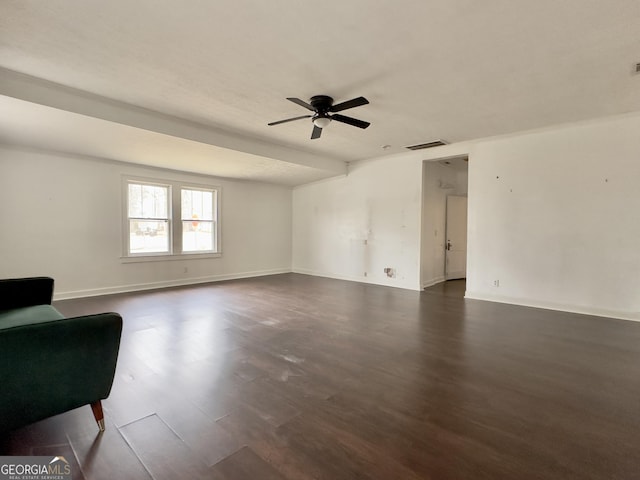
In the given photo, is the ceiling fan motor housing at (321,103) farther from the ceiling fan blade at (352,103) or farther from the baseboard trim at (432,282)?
the baseboard trim at (432,282)

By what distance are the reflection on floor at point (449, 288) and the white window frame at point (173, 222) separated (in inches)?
200

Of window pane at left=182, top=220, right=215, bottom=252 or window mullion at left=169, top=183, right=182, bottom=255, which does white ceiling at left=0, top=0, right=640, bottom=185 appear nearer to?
window mullion at left=169, top=183, right=182, bottom=255

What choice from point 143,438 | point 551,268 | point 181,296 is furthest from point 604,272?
point 181,296

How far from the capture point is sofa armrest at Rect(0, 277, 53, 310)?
9.12ft

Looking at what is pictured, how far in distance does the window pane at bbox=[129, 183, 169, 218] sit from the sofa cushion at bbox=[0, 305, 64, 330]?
3.86m

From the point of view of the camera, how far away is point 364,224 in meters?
7.43

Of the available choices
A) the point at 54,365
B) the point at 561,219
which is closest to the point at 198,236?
the point at 54,365

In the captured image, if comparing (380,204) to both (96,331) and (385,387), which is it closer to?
(385,387)

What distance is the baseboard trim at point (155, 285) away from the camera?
5535 mm

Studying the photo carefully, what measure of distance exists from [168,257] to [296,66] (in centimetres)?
523

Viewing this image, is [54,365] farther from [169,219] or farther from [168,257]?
[169,219]

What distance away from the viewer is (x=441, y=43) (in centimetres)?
271

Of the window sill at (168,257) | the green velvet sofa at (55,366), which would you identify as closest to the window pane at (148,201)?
the window sill at (168,257)

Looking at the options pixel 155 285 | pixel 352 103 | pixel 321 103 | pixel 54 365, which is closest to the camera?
pixel 54 365
